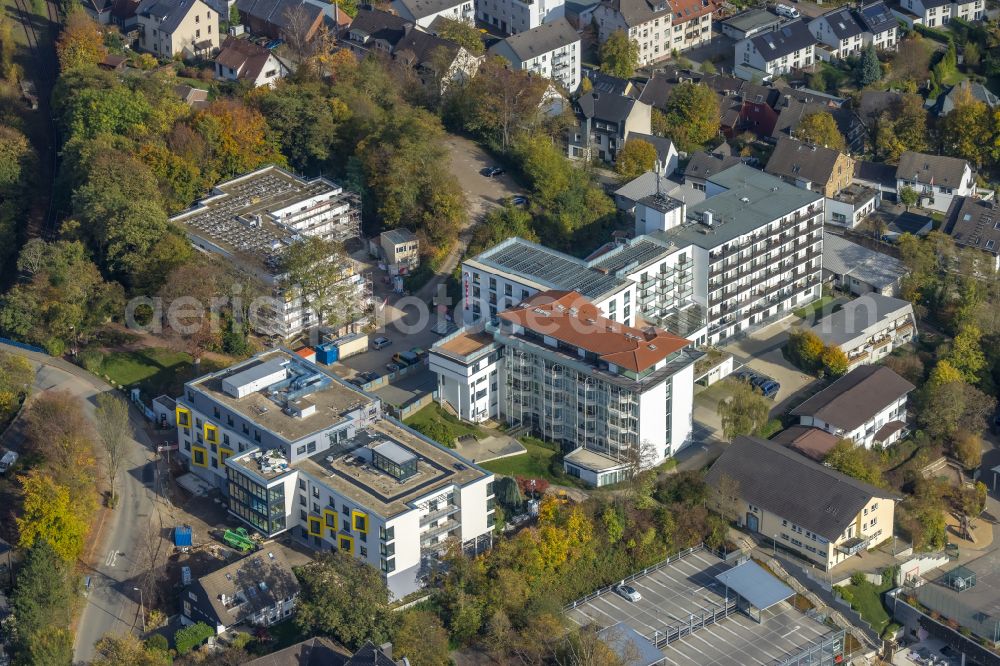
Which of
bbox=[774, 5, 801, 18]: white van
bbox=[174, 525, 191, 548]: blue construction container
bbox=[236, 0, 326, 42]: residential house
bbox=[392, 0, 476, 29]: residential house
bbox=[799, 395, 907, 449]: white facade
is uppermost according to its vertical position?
bbox=[236, 0, 326, 42]: residential house

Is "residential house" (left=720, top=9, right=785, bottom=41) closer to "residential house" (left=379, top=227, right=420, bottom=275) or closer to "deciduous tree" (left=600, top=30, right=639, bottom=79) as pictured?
"deciduous tree" (left=600, top=30, right=639, bottom=79)

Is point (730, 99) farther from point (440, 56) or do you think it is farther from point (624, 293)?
point (624, 293)

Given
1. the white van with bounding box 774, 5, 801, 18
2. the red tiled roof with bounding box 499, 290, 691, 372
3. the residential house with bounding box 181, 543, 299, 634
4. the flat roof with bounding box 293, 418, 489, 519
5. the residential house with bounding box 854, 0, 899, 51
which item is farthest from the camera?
the white van with bounding box 774, 5, 801, 18

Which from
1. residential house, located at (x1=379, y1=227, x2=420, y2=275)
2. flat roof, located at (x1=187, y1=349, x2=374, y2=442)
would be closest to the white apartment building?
residential house, located at (x1=379, y1=227, x2=420, y2=275)

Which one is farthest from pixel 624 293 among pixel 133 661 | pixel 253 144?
pixel 133 661

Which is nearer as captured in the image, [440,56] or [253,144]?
[253,144]

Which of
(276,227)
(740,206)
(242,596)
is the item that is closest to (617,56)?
(740,206)

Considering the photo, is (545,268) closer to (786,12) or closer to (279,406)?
(279,406)
